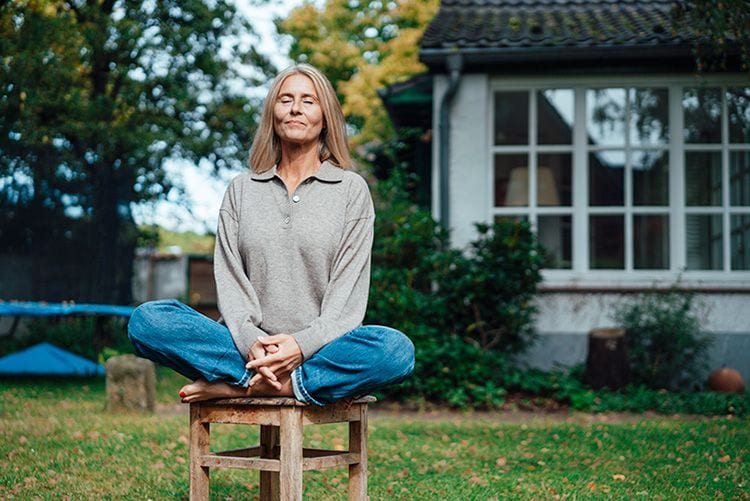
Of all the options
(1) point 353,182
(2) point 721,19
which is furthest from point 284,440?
(2) point 721,19

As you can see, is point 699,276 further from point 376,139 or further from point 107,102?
point 376,139

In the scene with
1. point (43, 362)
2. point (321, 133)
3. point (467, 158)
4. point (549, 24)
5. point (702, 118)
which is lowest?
point (43, 362)

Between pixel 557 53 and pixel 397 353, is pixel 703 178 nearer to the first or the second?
pixel 557 53

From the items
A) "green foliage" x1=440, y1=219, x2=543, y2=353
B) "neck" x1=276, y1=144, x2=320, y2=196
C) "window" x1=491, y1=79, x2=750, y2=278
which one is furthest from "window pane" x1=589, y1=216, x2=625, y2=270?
"neck" x1=276, y1=144, x2=320, y2=196

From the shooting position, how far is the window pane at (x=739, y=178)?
30.5ft

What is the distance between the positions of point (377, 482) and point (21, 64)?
804 centimetres

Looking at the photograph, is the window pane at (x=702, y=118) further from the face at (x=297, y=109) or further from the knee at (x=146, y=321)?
the knee at (x=146, y=321)

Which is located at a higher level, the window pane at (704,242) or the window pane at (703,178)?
the window pane at (703,178)

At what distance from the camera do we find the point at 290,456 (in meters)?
3.03

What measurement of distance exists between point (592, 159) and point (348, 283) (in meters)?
6.63

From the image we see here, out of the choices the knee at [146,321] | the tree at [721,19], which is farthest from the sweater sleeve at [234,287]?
the tree at [721,19]

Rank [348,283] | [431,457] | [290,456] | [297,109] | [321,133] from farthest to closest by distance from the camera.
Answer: [431,457], [321,133], [297,109], [348,283], [290,456]

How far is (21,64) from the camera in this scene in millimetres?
10844

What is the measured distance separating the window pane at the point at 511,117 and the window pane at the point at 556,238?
2.76ft
